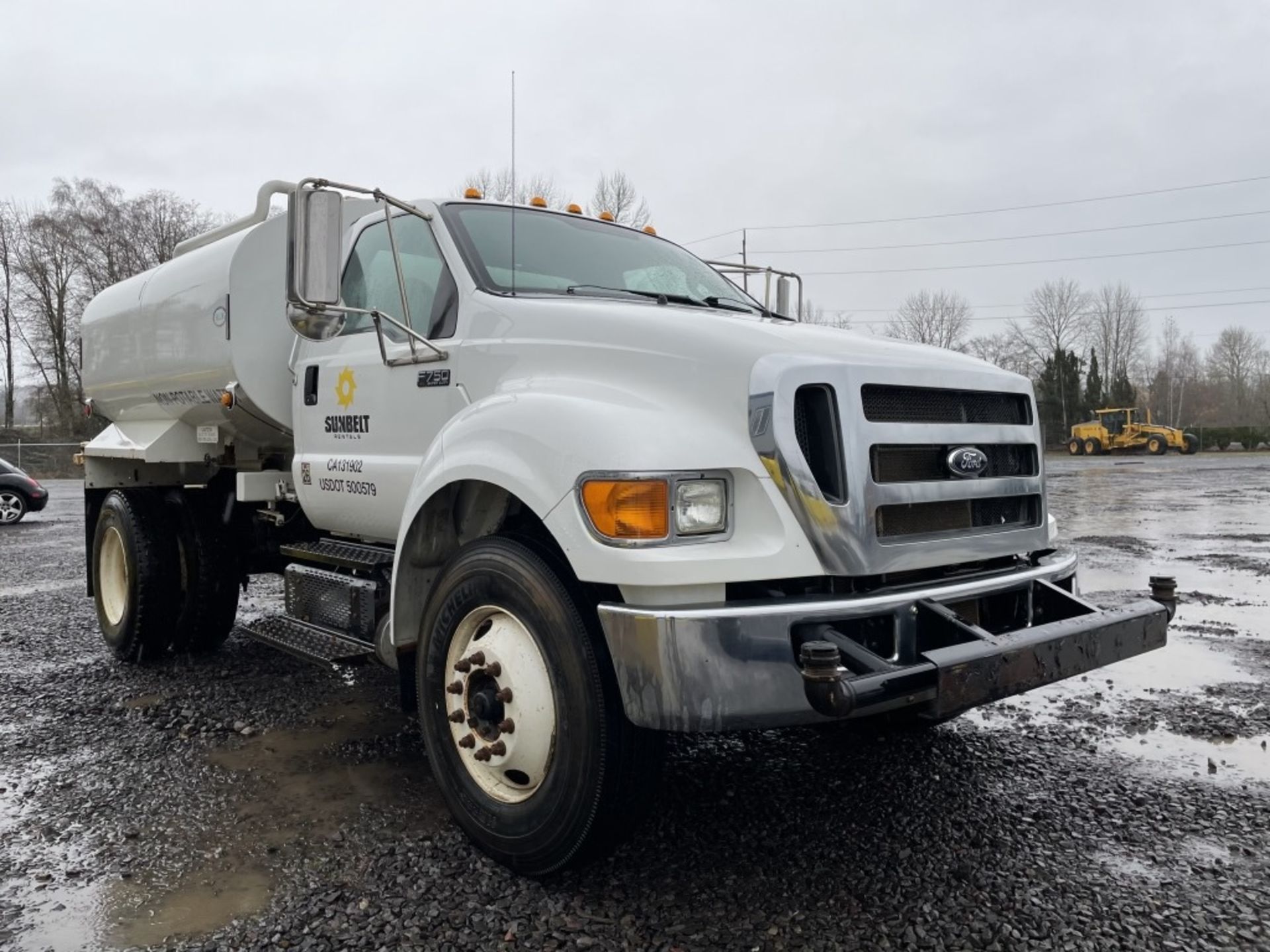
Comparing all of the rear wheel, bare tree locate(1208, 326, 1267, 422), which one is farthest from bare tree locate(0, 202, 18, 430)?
bare tree locate(1208, 326, 1267, 422)

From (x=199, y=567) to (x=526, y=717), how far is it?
12.7 feet

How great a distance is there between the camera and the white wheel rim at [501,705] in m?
2.96

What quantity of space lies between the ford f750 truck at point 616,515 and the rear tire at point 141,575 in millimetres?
1667

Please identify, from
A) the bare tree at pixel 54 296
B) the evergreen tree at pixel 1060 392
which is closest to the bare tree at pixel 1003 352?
the evergreen tree at pixel 1060 392

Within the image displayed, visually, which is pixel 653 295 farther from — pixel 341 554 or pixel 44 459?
pixel 44 459

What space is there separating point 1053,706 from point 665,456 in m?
3.25

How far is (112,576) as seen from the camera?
643 cm

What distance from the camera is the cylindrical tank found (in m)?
4.86

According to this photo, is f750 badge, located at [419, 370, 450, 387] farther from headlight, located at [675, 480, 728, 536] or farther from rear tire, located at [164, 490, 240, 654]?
rear tire, located at [164, 490, 240, 654]

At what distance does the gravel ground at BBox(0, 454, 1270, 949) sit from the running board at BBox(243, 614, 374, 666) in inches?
18.9

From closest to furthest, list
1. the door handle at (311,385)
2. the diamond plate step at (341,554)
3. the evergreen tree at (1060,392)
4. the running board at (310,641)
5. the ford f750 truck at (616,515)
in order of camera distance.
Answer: the ford f750 truck at (616,515), the running board at (310,641), the diamond plate step at (341,554), the door handle at (311,385), the evergreen tree at (1060,392)

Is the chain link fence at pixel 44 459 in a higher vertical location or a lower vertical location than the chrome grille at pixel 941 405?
lower

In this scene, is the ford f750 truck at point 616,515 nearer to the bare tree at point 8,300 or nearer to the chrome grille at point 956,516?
the chrome grille at point 956,516

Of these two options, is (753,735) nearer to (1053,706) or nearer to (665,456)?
(1053,706)
